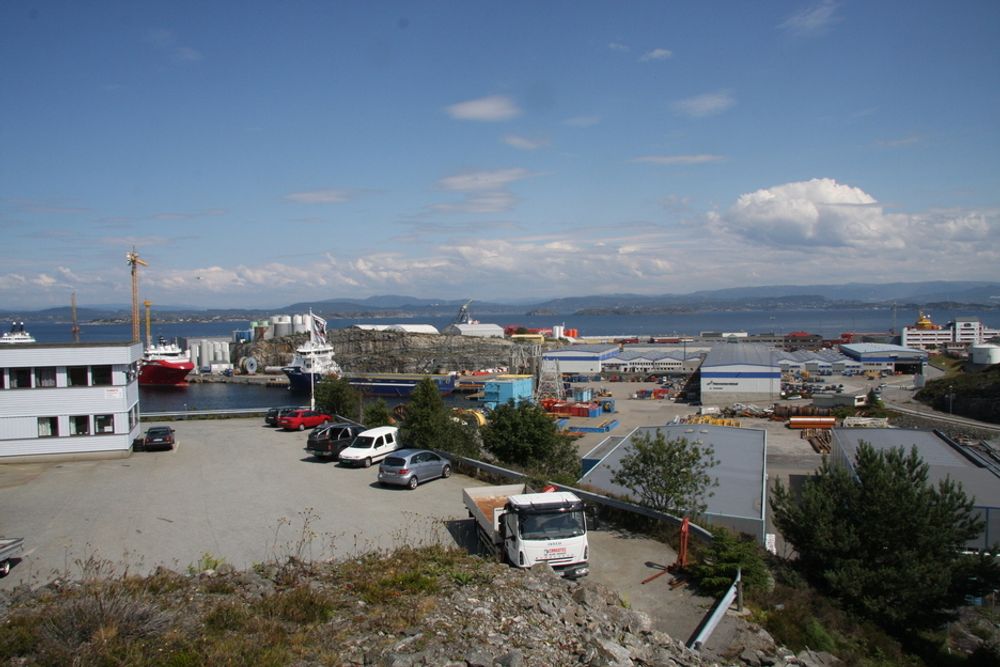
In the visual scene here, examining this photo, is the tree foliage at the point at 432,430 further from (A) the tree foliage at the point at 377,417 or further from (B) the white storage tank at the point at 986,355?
(B) the white storage tank at the point at 986,355

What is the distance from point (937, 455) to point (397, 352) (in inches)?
2460

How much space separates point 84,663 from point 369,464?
9.24m

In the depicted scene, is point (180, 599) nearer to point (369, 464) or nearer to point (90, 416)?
point (369, 464)

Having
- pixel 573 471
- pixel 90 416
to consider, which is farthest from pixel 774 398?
pixel 90 416

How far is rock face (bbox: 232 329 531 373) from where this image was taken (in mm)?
71188

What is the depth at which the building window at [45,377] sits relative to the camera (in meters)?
14.0

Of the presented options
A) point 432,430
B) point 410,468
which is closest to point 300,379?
point 432,430

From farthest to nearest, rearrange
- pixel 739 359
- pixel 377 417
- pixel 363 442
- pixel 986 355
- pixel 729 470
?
pixel 986 355
pixel 739 359
pixel 377 417
pixel 729 470
pixel 363 442

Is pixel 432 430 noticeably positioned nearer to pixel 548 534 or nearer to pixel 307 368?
pixel 548 534

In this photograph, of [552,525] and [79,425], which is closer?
[552,525]

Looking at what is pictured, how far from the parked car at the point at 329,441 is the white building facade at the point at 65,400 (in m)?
4.18

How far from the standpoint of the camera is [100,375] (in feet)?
47.5

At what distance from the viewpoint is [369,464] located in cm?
1327

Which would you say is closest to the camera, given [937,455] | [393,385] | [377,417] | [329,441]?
[329,441]
